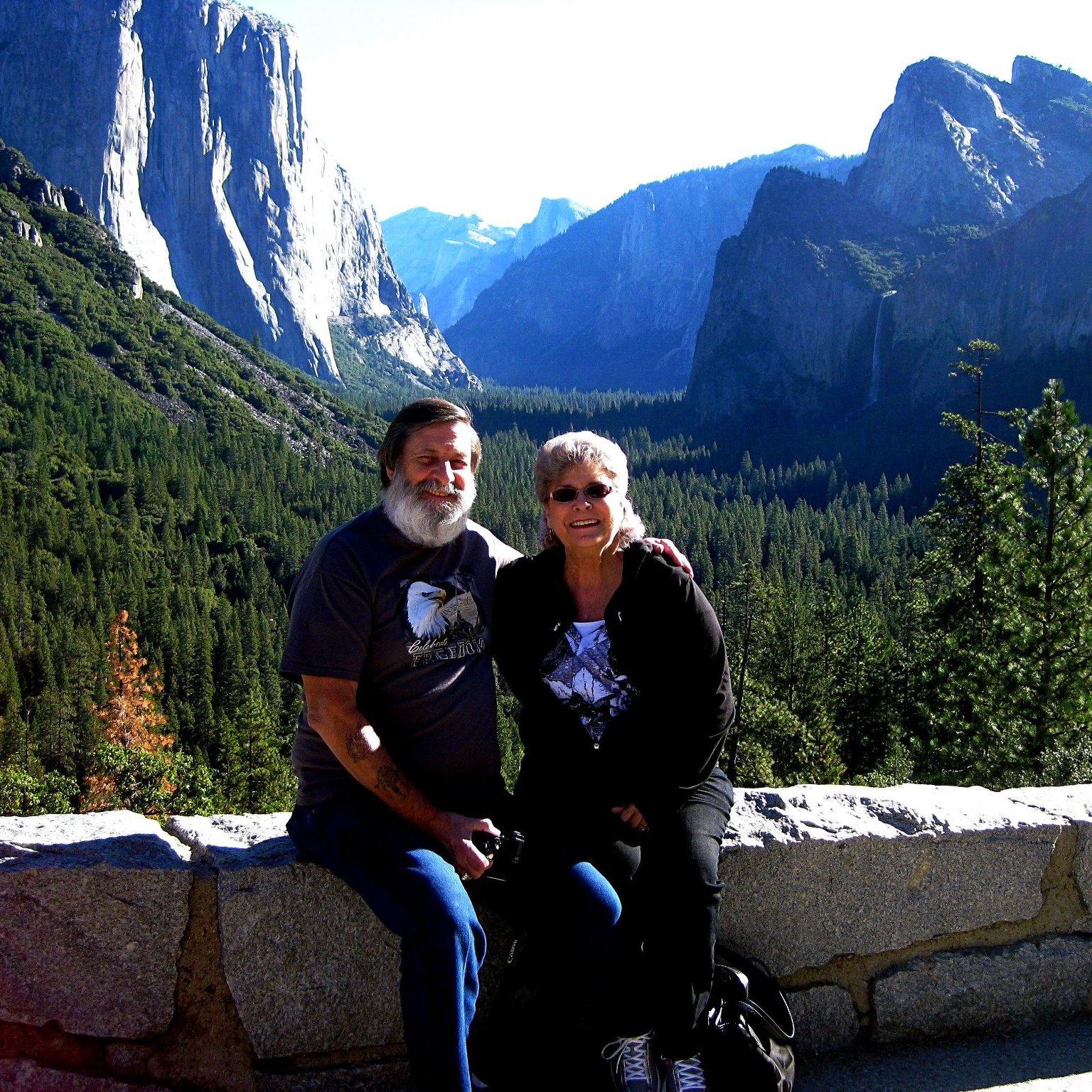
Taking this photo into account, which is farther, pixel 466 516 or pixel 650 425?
pixel 650 425

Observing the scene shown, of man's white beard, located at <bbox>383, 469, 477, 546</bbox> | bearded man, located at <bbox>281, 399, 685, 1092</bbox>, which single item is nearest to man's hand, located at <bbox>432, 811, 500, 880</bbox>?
bearded man, located at <bbox>281, 399, 685, 1092</bbox>

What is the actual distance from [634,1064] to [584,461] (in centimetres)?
186

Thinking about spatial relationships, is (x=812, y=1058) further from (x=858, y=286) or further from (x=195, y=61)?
(x=195, y=61)

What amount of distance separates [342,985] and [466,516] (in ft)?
5.10

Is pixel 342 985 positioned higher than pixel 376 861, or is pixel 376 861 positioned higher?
pixel 376 861

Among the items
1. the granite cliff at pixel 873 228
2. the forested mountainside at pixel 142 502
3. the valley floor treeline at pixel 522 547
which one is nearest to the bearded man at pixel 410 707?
the valley floor treeline at pixel 522 547

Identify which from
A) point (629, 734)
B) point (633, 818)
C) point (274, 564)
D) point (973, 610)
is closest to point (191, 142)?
point (274, 564)

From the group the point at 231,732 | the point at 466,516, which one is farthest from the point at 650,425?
the point at 466,516

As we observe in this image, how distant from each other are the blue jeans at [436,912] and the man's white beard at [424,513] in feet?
2.80

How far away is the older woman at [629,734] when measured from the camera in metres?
2.83

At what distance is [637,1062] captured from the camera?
9.22 ft

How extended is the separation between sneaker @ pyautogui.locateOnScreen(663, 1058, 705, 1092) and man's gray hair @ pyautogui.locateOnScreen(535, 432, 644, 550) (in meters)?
1.58

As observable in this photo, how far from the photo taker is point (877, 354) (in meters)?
156

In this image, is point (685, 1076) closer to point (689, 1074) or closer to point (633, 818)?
point (689, 1074)
